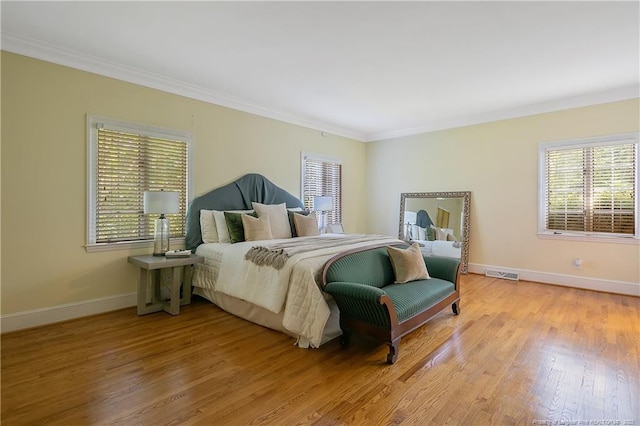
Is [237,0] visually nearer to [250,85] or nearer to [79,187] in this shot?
[250,85]

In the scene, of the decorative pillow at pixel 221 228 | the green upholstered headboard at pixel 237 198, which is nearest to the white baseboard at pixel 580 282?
the green upholstered headboard at pixel 237 198

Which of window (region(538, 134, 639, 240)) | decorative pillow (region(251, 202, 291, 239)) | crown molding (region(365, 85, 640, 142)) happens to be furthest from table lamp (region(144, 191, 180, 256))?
window (region(538, 134, 639, 240))

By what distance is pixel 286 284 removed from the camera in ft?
9.30

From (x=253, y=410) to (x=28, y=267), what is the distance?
8.89 ft

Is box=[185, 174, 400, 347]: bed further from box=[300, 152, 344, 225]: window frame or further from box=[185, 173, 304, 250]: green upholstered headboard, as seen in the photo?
box=[300, 152, 344, 225]: window frame

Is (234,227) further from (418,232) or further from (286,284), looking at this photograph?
(418,232)

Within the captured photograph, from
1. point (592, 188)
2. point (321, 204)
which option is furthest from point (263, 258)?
point (592, 188)

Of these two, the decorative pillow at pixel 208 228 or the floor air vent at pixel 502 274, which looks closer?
the decorative pillow at pixel 208 228

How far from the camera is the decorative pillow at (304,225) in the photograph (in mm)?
4539

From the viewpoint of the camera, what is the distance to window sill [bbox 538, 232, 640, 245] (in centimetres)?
425

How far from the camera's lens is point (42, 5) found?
97.7 inches

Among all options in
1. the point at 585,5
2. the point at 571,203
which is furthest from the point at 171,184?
the point at 571,203

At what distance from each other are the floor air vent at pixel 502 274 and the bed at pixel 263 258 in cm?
238

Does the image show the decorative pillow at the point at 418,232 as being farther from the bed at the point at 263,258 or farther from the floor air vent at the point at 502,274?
the bed at the point at 263,258
